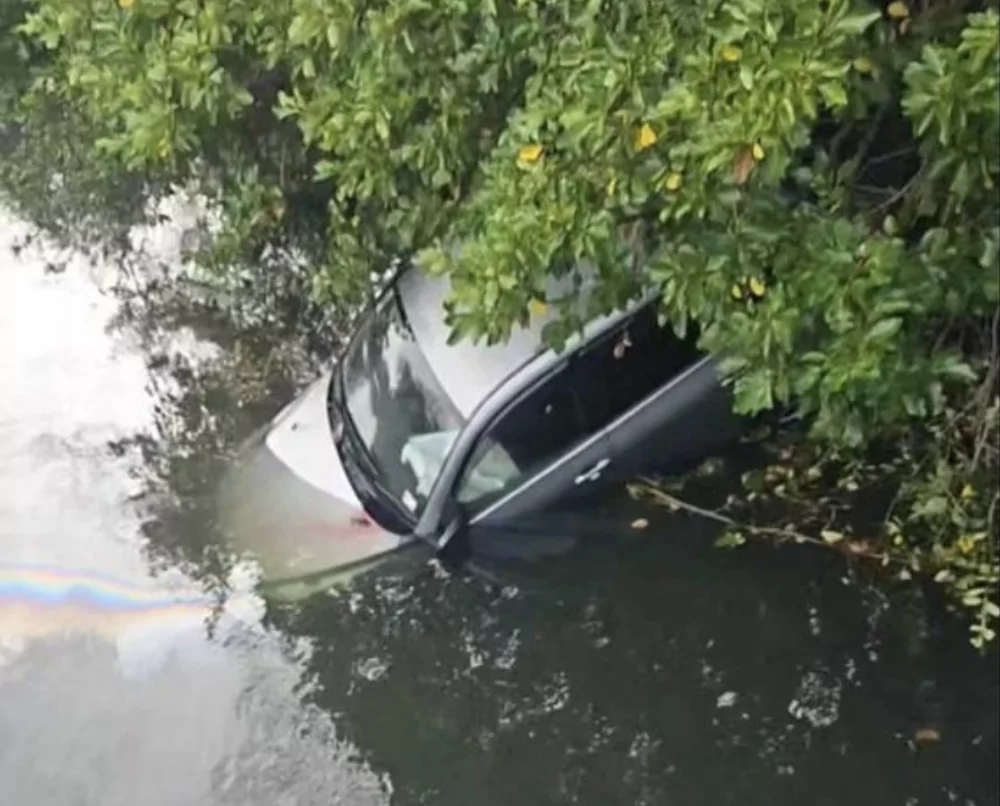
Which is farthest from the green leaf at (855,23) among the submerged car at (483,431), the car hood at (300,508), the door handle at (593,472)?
the car hood at (300,508)

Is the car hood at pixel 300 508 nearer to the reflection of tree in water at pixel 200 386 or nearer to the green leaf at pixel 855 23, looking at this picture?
the reflection of tree in water at pixel 200 386

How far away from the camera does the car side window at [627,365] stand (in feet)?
18.8

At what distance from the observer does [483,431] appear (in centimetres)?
583

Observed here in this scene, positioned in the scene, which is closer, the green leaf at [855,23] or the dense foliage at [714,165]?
the green leaf at [855,23]

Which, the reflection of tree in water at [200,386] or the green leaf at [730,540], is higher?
the reflection of tree in water at [200,386]

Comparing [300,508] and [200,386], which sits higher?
[200,386]

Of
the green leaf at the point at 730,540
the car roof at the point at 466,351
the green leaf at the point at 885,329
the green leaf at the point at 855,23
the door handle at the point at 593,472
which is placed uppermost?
the car roof at the point at 466,351

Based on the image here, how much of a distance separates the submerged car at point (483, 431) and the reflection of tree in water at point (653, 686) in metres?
0.24

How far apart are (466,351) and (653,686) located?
1480 mm

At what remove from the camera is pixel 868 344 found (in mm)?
4496

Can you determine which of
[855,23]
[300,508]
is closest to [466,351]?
[300,508]

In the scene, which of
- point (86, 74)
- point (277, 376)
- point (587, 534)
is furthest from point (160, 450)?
point (587, 534)

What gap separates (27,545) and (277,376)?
172cm

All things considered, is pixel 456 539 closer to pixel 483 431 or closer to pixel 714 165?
pixel 483 431
